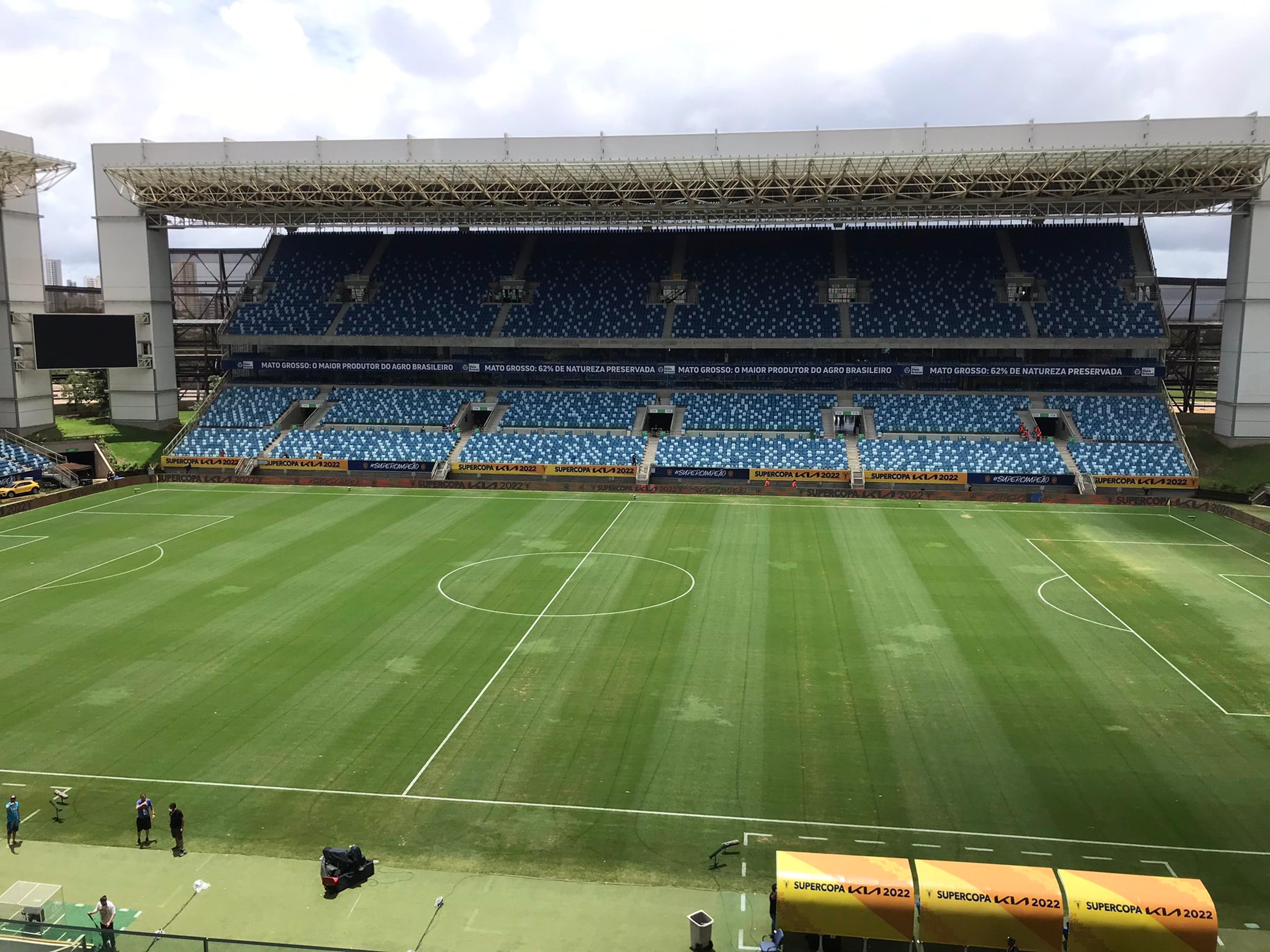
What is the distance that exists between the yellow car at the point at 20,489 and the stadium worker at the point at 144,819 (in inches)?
1579

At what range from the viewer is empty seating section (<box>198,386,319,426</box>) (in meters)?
64.4

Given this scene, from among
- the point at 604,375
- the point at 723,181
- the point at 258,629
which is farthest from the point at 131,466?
the point at 723,181

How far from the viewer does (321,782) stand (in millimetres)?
19609

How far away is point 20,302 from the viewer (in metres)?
57.2

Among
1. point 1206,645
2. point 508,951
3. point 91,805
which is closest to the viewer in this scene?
point 508,951

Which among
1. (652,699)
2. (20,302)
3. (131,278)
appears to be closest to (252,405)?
(131,278)

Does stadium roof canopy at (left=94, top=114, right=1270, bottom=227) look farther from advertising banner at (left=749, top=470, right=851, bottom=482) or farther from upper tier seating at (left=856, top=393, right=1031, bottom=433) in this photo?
→ advertising banner at (left=749, top=470, right=851, bottom=482)

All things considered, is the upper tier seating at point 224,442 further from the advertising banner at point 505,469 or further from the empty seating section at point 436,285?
the advertising banner at point 505,469

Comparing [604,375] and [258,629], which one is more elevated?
[604,375]

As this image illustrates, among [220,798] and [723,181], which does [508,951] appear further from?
[723,181]

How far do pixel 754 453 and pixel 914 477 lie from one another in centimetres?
948

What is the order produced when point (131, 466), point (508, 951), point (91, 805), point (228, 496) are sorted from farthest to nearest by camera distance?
1. point (131, 466)
2. point (228, 496)
3. point (91, 805)
4. point (508, 951)

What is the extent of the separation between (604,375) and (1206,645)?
4561 centimetres

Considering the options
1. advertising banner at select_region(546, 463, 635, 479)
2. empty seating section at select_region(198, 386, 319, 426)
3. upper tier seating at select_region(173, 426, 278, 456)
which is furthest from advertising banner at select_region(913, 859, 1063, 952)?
empty seating section at select_region(198, 386, 319, 426)
